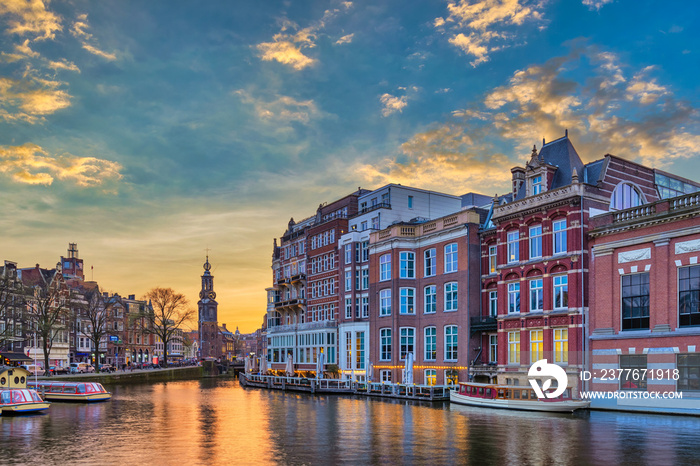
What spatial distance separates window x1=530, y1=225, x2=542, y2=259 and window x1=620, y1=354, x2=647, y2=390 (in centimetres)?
1086

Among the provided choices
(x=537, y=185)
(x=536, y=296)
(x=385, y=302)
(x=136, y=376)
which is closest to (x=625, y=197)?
(x=537, y=185)

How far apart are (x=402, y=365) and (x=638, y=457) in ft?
145

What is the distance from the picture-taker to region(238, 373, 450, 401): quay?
57500 mm

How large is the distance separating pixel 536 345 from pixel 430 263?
18.0m

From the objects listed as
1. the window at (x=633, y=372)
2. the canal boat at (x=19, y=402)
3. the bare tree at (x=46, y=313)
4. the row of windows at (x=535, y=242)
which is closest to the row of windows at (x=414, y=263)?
the row of windows at (x=535, y=242)

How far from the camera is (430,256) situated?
2699 inches

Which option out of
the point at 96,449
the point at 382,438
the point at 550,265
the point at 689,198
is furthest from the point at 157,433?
the point at 689,198

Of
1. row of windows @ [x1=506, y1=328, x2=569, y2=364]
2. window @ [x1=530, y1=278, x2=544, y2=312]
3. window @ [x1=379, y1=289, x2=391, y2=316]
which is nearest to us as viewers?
row of windows @ [x1=506, y1=328, x2=569, y2=364]

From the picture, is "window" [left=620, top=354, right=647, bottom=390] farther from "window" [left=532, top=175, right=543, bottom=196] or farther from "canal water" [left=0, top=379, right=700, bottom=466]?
"window" [left=532, top=175, right=543, bottom=196]

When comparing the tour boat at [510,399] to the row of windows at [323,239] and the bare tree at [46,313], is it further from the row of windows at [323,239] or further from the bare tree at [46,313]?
the bare tree at [46,313]

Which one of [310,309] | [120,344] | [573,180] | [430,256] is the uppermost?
[573,180]

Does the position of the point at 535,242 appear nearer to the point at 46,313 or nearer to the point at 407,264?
the point at 407,264

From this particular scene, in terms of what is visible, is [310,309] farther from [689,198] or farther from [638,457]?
[638,457]

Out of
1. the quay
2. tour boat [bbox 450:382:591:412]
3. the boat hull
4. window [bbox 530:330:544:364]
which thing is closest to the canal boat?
the quay
